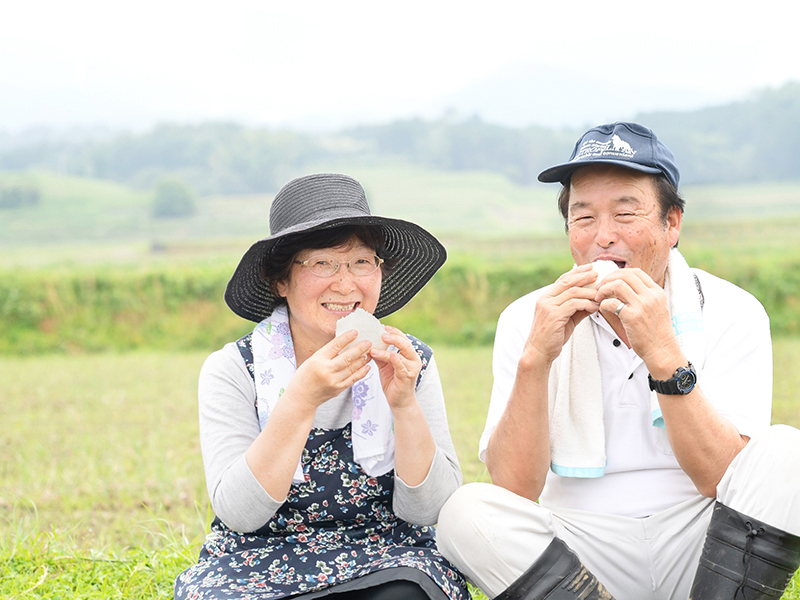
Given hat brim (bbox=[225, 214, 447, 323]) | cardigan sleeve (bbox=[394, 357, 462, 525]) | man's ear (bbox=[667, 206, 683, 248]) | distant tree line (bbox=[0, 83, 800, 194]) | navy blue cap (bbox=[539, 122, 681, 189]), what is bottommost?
cardigan sleeve (bbox=[394, 357, 462, 525])

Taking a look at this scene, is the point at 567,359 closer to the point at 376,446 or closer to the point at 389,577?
the point at 376,446

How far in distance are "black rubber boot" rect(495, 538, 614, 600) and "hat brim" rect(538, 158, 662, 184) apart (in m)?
1.45

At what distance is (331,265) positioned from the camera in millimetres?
3021

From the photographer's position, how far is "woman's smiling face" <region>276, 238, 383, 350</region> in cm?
300

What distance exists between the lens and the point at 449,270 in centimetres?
1975

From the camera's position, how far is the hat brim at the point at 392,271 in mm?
2961

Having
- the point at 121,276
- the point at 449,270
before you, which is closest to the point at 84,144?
the point at 121,276

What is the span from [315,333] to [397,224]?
0.55m

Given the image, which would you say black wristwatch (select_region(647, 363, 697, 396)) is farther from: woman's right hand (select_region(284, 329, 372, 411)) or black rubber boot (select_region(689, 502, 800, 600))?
woman's right hand (select_region(284, 329, 372, 411))

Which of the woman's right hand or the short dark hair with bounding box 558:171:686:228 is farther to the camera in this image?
the short dark hair with bounding box 558:171:686:228

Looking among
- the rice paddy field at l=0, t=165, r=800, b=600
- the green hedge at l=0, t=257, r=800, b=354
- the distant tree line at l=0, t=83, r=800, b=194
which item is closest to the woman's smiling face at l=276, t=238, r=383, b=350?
the rice paddy field at l=0, t=165, r=800, b=600

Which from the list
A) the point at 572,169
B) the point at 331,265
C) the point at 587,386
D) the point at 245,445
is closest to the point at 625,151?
the point at 572,169

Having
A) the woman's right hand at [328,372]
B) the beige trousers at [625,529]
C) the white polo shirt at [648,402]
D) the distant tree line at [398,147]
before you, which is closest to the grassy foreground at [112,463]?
the beige trousers at [625,529]

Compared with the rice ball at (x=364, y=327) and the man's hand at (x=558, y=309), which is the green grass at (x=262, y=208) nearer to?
the man's hand at (x=558, y=309)
